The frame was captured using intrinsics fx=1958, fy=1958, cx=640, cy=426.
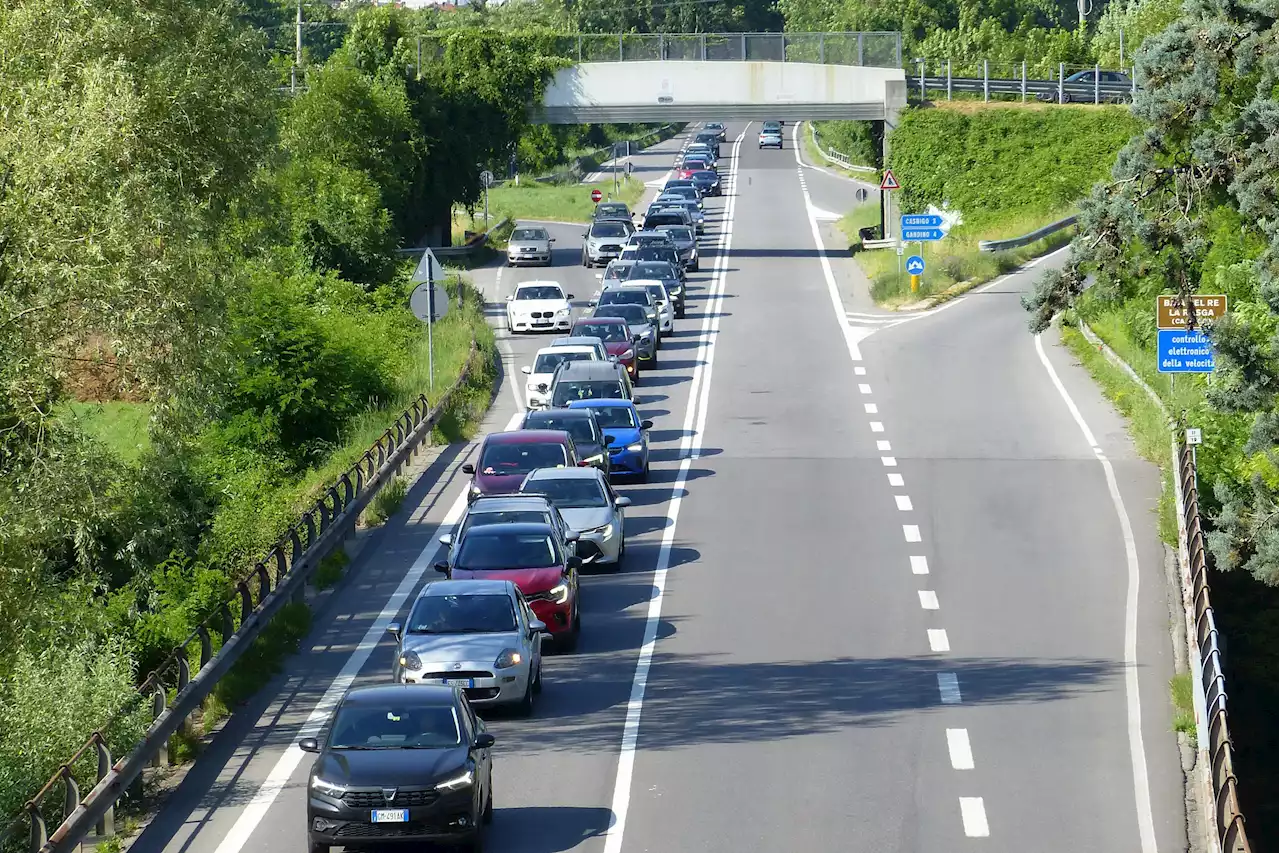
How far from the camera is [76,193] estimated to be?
21.6 metres

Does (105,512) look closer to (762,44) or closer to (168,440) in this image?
(168,440)

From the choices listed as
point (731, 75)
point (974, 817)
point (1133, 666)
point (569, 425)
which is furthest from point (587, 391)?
point (731, 75)

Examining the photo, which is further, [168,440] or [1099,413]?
[1099,413]

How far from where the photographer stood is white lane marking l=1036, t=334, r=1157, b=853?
1670 centimetres

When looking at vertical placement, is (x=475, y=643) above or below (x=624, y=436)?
above

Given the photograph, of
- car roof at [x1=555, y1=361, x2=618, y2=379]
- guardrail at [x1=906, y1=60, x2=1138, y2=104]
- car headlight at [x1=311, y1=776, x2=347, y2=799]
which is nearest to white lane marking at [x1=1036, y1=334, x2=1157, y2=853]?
car headlight at [x1=311, y1=776, x2=347, y2=799]

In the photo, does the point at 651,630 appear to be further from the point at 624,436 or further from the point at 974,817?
the point at 624,436

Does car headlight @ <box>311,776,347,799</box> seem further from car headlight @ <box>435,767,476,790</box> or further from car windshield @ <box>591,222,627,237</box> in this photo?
car windshield @ <box>591,222,627,237</box>

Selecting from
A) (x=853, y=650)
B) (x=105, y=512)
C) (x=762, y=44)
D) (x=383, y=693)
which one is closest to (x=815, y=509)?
(x=853, y=650)

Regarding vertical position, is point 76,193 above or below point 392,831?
above

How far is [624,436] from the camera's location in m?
33.2

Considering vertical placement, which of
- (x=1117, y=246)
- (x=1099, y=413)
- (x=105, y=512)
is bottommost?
(x=1099, y=413)

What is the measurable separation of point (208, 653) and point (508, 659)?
10.1 ft

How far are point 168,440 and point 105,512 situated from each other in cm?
304
